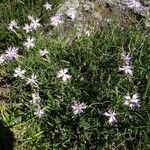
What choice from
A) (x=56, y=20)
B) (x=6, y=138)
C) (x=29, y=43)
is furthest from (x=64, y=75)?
(x=6, y=138)

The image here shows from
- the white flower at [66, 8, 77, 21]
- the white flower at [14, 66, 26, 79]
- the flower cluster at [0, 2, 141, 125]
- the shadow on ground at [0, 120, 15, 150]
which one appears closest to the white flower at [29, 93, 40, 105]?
the flower cluster at [0, 2, 141, 125]

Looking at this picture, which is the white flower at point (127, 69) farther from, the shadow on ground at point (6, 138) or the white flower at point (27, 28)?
the shadow on ground at point (6, 138)

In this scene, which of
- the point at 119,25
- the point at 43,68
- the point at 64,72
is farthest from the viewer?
the point at 119,25

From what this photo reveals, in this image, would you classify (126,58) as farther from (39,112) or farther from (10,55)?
(10,55)

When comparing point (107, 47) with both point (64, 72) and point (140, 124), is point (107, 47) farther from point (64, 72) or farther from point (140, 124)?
point (140, 124)

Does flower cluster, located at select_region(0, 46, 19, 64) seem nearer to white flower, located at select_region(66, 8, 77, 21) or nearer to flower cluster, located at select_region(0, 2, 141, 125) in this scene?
flower cluster, located at select_region(0, 2, 141, 125)

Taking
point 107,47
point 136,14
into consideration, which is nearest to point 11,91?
point 107,47
